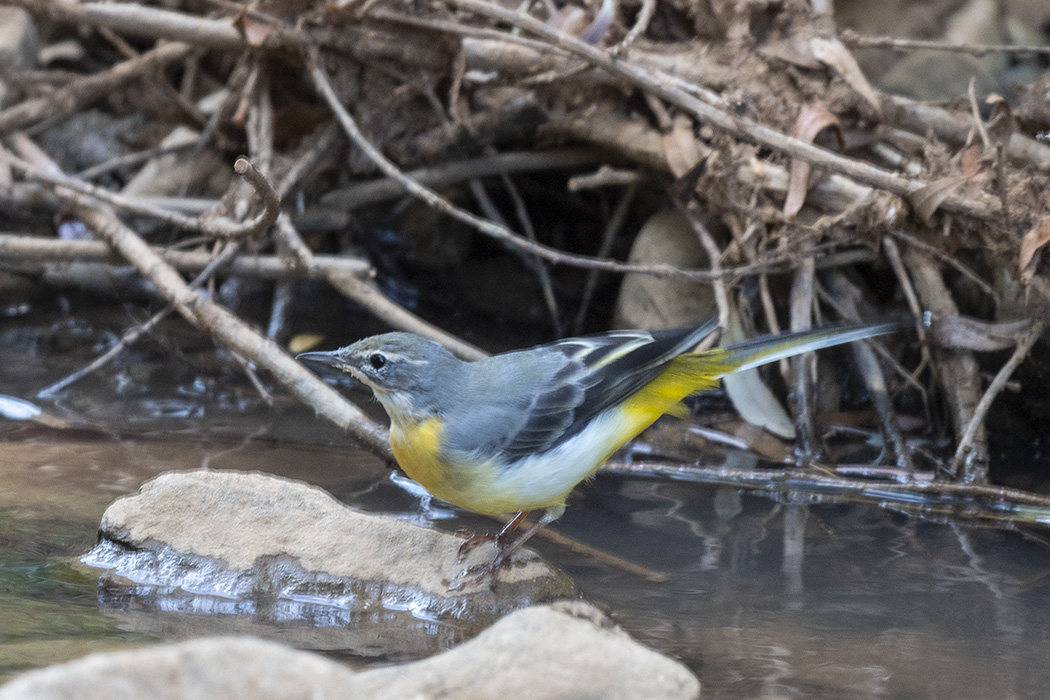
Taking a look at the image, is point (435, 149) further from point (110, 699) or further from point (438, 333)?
point (110, 699)

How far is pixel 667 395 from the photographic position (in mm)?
4305

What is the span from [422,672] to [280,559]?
129 centimetres

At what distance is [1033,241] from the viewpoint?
433 cm

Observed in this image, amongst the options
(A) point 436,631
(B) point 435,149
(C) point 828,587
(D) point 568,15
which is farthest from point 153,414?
(C) point 828,587

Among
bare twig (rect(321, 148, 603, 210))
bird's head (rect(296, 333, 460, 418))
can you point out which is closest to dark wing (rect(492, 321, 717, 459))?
bird's head (rect(296, 333, 460, 418))

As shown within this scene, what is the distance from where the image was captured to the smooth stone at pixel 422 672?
6.98 ft

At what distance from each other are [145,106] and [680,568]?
4.91 m

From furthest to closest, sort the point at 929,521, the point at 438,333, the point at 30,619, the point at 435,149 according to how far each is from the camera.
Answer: the point at 435,149 → the point at 438,333 → the point at 929,521 → the point at 30,619

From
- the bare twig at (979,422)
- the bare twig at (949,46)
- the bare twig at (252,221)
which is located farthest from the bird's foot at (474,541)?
the bare twig at (949,46)

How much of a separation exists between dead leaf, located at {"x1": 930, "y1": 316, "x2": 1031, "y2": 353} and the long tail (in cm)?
103

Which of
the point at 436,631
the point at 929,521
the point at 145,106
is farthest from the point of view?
the point at 145,106

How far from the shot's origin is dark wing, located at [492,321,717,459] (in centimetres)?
380

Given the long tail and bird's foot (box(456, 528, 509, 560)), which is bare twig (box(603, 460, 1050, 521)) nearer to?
the long tail

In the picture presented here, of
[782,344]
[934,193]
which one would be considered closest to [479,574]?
[782,344]
